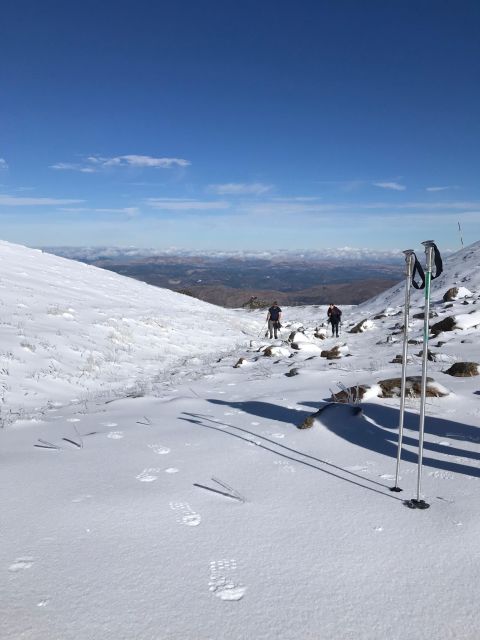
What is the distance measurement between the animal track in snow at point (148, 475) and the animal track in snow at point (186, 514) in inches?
28.4

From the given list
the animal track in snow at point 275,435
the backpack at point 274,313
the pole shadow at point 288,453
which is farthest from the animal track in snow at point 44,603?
the backpack at point 274,313

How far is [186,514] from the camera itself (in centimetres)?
402

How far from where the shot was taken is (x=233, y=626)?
8.70ft

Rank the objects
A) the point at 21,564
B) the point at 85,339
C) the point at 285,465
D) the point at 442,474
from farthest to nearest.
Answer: the point at 85,339 → the point at 285,465 → the point at 442,474 → the point at 21,564

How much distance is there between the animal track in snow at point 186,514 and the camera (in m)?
3.87

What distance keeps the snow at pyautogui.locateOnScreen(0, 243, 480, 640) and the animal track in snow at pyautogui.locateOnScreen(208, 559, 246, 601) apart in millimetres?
12

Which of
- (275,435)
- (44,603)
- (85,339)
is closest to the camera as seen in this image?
(44,603)

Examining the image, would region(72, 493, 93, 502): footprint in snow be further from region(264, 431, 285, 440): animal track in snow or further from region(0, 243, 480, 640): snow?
region(264, 431, 285, 440): animal track in snow

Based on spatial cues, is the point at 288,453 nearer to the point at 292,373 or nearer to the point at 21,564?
the point at 21,564

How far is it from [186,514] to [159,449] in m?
1.97

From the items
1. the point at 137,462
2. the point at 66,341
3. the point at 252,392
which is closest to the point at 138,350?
the point at 66,341

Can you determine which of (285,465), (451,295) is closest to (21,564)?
(285,465)

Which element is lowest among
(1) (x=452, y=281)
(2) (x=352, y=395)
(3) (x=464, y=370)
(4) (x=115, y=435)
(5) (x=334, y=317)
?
(4) (x=115, y=435)

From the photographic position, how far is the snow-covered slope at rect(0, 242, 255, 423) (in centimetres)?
1169
